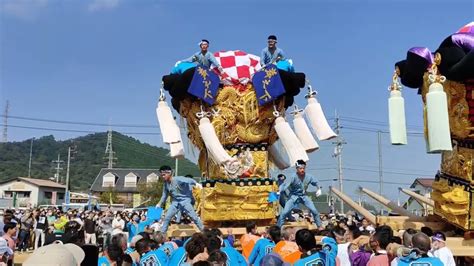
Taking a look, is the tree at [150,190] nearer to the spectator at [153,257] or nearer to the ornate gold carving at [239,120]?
the ornate gold carving at [239,120]

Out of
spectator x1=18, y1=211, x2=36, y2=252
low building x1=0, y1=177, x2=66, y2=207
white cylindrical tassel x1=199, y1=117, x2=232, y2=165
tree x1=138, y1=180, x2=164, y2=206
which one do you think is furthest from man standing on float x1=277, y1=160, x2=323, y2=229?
low building x1=0, y1=177, x2=66, y2=207

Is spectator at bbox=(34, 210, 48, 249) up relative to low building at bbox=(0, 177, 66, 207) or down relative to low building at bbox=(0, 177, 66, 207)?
down

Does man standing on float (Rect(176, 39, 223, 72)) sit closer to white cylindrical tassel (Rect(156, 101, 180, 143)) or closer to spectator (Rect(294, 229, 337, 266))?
white cylindrical tassel (Rect(156, 101, 180, 143))

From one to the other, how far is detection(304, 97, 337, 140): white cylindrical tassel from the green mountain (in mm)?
59653

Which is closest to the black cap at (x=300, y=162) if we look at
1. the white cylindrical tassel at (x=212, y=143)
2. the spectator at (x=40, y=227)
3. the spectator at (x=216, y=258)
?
the white cylindrical tassel at (x=212, y=143)

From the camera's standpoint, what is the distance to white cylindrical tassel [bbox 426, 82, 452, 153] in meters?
5.32

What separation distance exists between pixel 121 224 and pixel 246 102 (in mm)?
8142

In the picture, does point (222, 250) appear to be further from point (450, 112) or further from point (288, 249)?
point (450, 112)

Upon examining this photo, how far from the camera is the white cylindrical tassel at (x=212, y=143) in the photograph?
25.4ft

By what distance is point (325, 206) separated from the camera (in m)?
27.5

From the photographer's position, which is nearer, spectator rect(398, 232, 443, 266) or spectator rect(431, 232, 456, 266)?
spectator rect(398, 232, 443, 266)

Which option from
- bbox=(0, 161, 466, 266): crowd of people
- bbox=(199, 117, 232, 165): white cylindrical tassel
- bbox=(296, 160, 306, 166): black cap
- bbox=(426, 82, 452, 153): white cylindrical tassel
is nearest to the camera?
bbox=(0, 161, 466, 266): crowd of people

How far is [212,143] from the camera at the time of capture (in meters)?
7.84

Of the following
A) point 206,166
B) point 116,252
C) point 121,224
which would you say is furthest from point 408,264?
point 121,224
